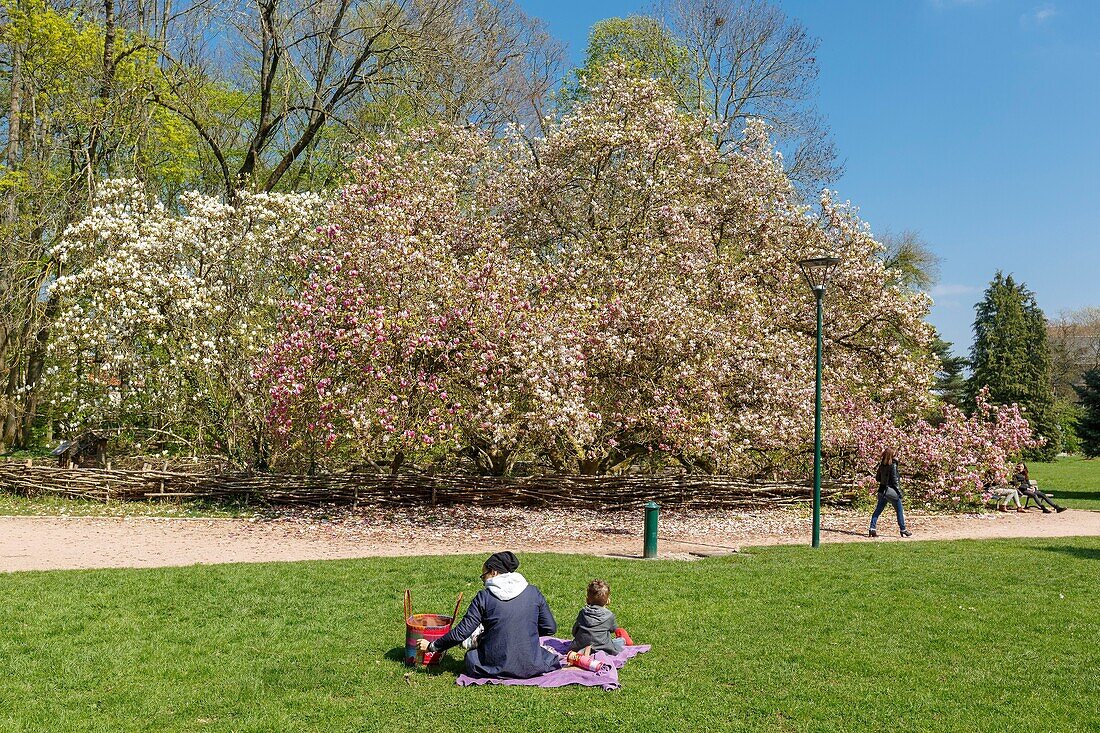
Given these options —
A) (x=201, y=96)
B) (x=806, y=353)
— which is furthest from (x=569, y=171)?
(x=201, y=96)

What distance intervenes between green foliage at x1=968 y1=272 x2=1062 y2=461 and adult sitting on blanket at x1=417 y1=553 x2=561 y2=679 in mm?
45784

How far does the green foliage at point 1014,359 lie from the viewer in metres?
47.0

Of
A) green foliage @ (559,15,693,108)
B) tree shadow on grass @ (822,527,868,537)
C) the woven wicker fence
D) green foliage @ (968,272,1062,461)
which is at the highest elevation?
green foliage @ (559,15,693,108)

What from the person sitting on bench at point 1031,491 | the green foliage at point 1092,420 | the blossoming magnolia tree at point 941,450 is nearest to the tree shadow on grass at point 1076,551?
the blossoming magnolia tree at point 941,450

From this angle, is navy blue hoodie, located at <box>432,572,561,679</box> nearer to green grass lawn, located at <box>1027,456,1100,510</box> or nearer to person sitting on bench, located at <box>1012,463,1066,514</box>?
person sitting on bench, located at <box>1012,463,1066,514</box>

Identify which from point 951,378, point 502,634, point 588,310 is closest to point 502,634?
point 502,634

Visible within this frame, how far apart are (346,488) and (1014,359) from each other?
138 feet

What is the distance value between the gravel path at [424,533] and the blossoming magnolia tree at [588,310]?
1.42 metres

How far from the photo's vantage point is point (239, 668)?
22.0 feet

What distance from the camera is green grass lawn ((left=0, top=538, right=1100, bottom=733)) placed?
573 centimetres

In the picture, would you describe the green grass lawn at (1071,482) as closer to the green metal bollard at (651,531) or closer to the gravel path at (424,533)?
the gravel path at (424,533)

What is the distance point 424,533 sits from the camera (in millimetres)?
14820

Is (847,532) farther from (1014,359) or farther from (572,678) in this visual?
(1014,359)

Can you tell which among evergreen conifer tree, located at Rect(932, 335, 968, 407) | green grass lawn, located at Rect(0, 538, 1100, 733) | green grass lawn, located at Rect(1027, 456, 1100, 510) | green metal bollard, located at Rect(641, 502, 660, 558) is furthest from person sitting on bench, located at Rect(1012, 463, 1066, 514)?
evergreen conifer tree, located at Rect(932, 335, 968, 407)
